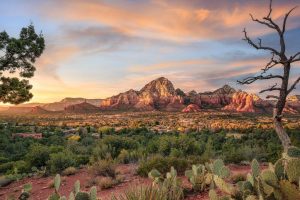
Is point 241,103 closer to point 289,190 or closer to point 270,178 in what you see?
point 270,178

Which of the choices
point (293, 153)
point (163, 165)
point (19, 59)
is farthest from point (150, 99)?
point (293, 153)

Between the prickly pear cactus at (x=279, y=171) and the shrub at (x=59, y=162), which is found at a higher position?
the prickly pear cactus at (x=279, y=171)

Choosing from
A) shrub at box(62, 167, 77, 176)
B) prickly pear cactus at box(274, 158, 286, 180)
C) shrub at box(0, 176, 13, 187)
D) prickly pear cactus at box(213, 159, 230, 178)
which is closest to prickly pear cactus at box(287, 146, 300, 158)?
prickly pear cactus at box(274, 158, 286, 180)

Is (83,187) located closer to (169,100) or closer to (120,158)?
(120,158)

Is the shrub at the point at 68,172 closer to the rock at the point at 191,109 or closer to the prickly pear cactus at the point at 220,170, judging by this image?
the prickly pear cactus at the point at 220,170

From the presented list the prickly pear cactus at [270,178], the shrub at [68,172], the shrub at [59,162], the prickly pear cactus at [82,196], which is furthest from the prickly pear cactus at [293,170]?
the shrub at [59,162]

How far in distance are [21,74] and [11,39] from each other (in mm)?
2079

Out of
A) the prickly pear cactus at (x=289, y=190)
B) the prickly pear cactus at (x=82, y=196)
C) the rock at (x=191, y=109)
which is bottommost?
the prickly pear cactus at (x=82, y=196)

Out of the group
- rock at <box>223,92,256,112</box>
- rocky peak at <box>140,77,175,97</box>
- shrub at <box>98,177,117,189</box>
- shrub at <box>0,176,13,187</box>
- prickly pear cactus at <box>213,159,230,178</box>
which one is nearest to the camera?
prickly pear cactus at <box>213,159,230,178</box>

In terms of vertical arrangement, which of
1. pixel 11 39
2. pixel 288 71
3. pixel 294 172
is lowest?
pixel 294 172

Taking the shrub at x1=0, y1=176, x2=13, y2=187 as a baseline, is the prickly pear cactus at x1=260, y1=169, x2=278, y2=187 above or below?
above

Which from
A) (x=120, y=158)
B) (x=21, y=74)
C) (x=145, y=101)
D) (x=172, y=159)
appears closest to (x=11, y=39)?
(x=21, y=74)

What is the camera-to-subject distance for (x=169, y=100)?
16762cm

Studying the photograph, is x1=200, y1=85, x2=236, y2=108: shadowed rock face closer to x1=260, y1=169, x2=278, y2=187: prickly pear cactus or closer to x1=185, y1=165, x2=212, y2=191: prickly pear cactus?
x1=185, y1=165, x2=212, y2=191: prickly pear cactus
